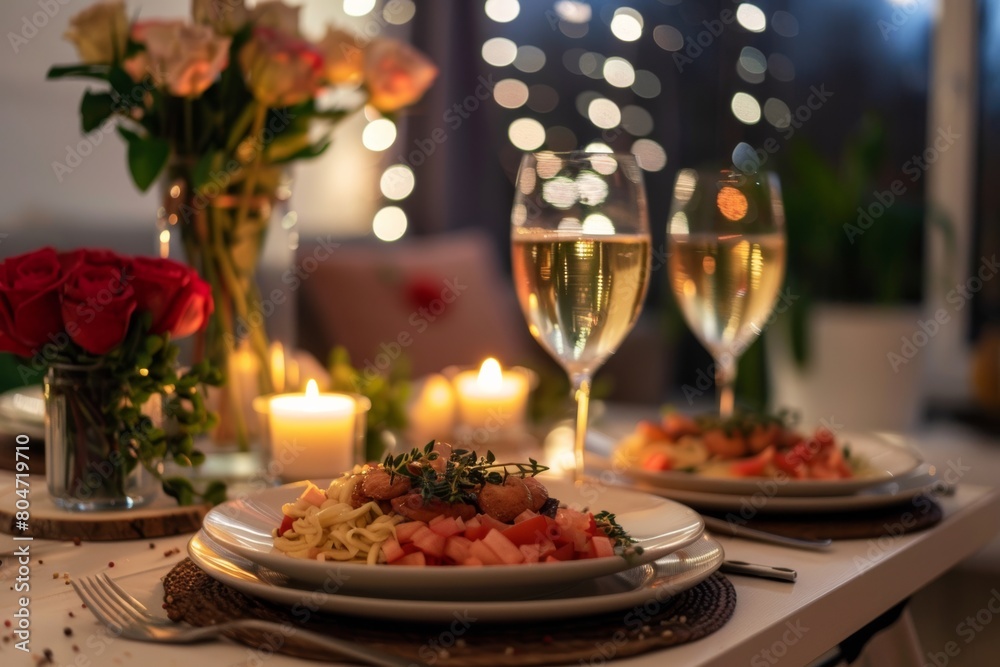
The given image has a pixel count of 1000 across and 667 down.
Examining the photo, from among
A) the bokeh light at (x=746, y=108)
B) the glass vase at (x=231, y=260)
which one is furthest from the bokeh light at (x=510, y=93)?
the glass vase at (x=231, y=260)

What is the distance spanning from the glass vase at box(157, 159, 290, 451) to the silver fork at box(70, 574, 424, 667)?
0.47 metres

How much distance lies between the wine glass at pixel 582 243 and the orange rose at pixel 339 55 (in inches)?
15.2

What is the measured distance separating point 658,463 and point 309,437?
331mm

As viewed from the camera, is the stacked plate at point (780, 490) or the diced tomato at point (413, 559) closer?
the diced tomato at point (413, 559)

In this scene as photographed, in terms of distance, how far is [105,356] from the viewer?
87cm

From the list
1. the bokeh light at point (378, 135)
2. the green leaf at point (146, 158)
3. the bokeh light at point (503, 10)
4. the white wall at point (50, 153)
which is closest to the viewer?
the green leaf at point (146, 158)

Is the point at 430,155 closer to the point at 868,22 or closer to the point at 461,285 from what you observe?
the point at 461,285

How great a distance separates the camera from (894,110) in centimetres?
365

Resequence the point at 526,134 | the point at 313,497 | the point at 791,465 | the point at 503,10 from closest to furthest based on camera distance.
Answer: the point at 313,497 < the point at 791,465 < the point at 503,10 < the point at 526,134

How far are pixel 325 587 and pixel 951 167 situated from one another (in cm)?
331

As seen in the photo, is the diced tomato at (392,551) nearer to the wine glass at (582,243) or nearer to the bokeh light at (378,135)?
the wine glass at (582,243)

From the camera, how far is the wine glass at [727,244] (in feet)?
3.60

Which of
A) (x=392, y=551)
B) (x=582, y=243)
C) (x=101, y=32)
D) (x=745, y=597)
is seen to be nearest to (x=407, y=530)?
(x=392, y=551)

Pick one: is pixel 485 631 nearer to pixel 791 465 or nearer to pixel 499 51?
pixel 791 465
